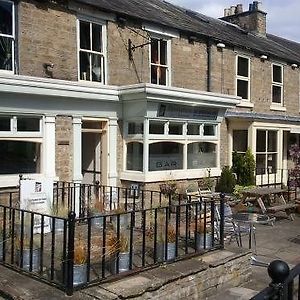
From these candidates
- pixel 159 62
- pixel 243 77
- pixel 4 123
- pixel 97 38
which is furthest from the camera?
pixel 243 77

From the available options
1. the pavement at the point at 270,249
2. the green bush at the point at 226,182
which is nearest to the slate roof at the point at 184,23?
the green bush at the point at 226,182

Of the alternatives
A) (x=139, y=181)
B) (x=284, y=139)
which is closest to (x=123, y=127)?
(x=139, y=181)

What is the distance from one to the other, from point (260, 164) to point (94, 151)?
7.46 metres

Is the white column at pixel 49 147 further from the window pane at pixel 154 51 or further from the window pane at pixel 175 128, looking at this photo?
the window pane at pixel 154 51

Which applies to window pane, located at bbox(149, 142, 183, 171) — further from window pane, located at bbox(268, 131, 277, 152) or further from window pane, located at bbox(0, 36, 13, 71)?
window pane, located at bbox(268, 131, 277, 152)

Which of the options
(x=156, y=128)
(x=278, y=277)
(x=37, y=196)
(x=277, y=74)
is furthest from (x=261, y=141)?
(x=278, y=277)

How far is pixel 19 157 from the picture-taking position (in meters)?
9.74

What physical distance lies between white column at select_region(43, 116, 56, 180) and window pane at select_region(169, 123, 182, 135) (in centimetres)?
346

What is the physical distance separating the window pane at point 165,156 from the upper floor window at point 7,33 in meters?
4.16

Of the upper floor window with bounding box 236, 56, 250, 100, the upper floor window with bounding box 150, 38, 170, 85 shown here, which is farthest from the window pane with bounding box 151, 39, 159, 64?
the upper floor window with bounding box 236, 56, 250, 100

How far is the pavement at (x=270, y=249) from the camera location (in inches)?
229

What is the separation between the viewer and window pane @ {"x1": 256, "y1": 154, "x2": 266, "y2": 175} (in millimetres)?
16281

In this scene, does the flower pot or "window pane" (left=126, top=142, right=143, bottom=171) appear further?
"window pane" (left=126, top=142, right=143, bottom=171)

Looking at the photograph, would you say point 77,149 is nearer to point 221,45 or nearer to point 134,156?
point 134,156
